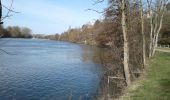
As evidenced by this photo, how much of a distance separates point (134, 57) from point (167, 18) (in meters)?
41.5

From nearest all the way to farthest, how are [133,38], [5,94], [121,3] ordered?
1. [121,3]
2. [5,94]
3. [133,38]

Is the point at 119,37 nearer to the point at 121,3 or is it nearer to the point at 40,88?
the point at 40,88

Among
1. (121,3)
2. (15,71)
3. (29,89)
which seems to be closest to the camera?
(121,3)

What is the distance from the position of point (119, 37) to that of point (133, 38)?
211 cm

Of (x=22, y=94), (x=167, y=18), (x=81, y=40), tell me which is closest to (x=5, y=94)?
(x=22, y=94)

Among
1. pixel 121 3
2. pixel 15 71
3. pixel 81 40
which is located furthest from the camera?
pixel 81 40

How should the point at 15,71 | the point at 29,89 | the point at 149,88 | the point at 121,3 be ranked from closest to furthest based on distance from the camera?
the point at 149,88 < the point at 121,3 < the point at 29,89 < the point at 15,71

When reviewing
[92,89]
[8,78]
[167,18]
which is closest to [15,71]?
[8,78]

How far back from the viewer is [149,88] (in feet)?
51.6

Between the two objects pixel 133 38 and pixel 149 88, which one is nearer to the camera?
pixel 149 88

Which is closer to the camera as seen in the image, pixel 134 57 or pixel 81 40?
pixel 134 57

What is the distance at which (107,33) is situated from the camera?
3456cm

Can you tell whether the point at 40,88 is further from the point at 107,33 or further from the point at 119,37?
the point at 107,33

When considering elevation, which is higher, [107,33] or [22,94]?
[107,33]
